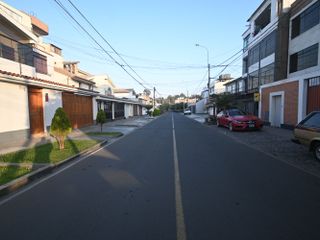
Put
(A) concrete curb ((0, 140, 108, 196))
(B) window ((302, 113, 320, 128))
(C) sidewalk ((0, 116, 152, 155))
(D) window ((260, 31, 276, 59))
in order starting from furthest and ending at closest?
1. (D) window ((260, 31, 276, 59))
2. (C) sidewalk ((0, 116, 152, 155))
3. (B) window ((302, 113, 320, 128))
4. (A) concrete curb ((0, 140, 108, 196))

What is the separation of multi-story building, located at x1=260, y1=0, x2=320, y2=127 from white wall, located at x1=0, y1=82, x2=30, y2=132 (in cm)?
1706

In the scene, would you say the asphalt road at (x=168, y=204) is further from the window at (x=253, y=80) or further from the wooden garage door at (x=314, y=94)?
the window at (x=253, y=80)

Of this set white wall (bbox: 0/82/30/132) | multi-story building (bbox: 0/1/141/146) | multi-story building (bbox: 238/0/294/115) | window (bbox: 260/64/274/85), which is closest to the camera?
white wall (bbox: 0/82/30/132)

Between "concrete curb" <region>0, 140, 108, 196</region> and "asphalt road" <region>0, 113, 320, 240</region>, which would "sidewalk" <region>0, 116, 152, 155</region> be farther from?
"asphalt road" <region>0, 113, 320, 240</region>

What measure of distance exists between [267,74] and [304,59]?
7021 mm

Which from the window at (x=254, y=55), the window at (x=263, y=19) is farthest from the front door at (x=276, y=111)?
the window at (x=263, y=19)

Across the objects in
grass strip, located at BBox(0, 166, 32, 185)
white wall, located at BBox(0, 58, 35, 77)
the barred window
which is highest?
white wall, located at BBox(0, 58, 35, 77)

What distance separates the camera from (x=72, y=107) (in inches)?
913

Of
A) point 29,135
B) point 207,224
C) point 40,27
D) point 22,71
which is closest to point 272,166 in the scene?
point 207,224

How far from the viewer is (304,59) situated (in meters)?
24.3

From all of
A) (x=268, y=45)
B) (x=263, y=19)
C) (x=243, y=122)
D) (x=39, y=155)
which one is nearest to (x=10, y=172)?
(x=39, y=155)

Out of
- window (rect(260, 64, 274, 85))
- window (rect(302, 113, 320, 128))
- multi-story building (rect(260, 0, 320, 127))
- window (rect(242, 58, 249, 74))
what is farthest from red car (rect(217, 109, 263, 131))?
window (rect(242, 58, 249, 74))

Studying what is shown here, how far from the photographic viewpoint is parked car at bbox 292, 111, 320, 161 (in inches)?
361

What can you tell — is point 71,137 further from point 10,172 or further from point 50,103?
point 10,172
